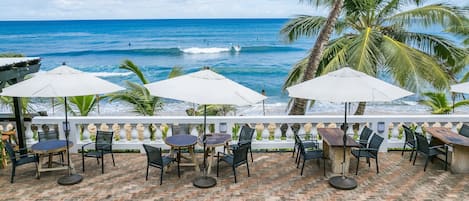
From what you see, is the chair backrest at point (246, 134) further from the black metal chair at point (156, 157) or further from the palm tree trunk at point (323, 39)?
the palm tree trunk at point (323, 39)

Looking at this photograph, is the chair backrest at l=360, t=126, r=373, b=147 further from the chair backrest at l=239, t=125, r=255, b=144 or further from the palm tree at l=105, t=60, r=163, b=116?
the palm tree at l=105, t=60, r=163, b=116

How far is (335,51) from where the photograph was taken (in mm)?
12664

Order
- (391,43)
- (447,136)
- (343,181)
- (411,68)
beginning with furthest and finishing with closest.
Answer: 1. (391,43)
2. (411,68)
3. (447,136)
4. (343,181)

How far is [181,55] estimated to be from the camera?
50.0 metres

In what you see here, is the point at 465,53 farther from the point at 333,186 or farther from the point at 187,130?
the point at 187,130

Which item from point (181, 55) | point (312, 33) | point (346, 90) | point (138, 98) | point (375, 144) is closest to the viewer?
point (346, 90)

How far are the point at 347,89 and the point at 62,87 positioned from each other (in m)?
5.12

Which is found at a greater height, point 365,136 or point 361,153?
point 365,136

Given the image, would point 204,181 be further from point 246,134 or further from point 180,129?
point 180,129

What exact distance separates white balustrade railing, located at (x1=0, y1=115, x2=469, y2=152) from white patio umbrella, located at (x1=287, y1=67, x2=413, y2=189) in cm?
194

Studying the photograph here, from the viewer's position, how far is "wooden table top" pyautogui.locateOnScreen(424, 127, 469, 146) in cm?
779

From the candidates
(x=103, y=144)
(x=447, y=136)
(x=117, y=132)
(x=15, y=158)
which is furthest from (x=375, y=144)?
(x=15, y=158)

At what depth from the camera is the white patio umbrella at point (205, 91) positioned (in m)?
6.68

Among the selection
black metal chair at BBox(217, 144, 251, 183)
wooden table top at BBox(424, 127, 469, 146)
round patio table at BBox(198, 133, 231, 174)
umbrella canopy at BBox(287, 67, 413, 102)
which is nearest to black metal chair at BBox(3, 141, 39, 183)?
round patio table at BBox(198, 133, 231, 174)
